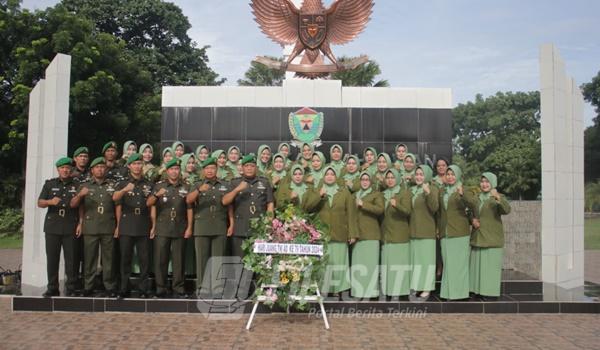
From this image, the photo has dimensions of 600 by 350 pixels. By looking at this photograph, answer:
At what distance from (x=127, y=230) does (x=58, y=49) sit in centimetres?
1437

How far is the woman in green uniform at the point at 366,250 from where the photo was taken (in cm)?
608

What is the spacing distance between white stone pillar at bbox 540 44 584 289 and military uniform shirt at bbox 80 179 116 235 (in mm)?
5841

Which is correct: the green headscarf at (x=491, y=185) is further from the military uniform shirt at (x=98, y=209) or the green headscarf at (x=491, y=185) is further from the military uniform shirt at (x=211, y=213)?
the military uniform shirt at (x=98, y=209)

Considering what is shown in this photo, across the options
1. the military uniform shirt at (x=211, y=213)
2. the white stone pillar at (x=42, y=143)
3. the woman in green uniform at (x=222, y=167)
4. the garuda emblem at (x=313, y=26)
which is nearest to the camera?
the military uniform shirt at (x=211, y=213)

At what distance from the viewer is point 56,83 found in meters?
7.38

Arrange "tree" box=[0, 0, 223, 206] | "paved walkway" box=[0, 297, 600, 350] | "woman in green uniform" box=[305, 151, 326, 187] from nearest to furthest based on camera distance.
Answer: "paved walkway" box=[0, 297, 600, 350], "woman in green uniform" box=[305, 151, 326, 187], "tree" box=[0, 0, 223, 206]

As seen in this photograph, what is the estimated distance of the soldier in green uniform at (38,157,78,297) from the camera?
19.7 feet

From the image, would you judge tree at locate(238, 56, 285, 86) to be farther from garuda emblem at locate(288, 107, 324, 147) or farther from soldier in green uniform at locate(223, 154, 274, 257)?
soldier in green uniform at locate(223, 154, 274, 257)

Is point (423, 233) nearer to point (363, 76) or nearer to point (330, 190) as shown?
point (330, 190)

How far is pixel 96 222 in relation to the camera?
19.7 feet

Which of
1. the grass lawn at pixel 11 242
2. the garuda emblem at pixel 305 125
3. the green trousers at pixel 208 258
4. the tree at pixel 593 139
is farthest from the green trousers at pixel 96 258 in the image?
the tree at pixel 593 139

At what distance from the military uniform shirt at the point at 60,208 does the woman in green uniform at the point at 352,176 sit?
3362 mm

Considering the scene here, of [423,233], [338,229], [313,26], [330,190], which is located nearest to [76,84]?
[313,26]

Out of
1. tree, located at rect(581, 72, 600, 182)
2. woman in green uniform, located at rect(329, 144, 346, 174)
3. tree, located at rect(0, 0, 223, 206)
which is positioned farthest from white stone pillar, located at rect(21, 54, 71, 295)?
tree, located at rect(581, 72, 600, 182)
